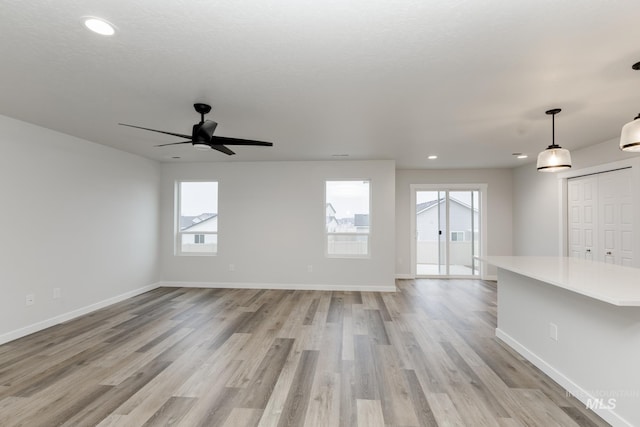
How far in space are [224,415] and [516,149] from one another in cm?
524

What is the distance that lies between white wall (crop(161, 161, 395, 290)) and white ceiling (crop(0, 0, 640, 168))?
1.95m

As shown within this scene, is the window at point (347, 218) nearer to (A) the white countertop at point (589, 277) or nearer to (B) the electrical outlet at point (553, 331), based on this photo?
(A) the white countertop at point (589, 277)

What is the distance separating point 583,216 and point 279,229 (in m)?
5.16

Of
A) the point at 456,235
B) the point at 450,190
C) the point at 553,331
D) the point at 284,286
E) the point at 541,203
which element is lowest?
the point at 284,286

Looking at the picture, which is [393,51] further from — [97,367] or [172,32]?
[97,367]

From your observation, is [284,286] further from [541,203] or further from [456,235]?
[541,203]

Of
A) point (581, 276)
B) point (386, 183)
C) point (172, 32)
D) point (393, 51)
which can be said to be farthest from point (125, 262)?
point (581, 276)

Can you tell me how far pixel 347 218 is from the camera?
19.2ft

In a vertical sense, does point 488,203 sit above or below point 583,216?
above

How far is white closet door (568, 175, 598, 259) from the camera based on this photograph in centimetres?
453

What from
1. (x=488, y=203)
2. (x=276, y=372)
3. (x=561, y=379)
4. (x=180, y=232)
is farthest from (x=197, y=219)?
(x=488, y=203)

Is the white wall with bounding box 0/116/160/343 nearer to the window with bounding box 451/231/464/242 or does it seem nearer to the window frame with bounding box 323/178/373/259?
the window frame with bounding box 323/178/373/259

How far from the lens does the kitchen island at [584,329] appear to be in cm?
183

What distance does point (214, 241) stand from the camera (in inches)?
237
